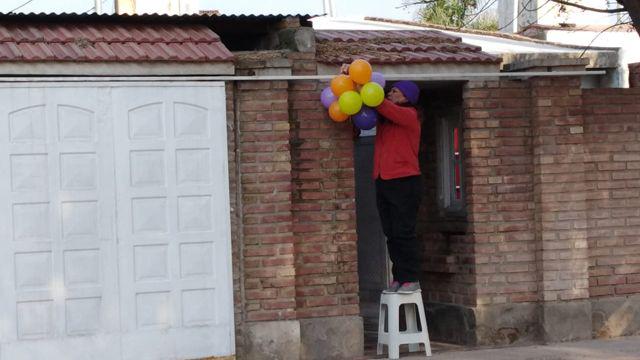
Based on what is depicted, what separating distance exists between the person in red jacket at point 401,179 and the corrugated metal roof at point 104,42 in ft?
5.43

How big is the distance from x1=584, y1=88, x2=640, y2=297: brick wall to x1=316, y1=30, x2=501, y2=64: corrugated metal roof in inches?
51.1

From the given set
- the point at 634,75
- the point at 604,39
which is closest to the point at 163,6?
the point at 604,39

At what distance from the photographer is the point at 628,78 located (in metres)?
13.6

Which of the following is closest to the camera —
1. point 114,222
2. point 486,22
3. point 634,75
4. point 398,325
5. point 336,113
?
point 114,222

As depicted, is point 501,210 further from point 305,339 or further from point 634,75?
point 634,75

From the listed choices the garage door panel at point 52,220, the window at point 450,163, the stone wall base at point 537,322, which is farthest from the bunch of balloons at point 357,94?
the stone wall base at point 537,322

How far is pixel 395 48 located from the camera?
11055mm

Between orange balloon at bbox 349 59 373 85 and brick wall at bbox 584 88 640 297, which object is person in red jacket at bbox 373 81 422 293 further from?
brick wall at bbox 584 88 640 297

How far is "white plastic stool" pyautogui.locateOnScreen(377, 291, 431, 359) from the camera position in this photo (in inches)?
411

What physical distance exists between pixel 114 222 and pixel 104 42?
1.51 meters

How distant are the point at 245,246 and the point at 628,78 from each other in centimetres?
565

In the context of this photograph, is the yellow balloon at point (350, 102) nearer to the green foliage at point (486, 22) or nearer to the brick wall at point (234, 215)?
the brick wall at point (234, 215)

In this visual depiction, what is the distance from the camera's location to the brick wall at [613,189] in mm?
11406

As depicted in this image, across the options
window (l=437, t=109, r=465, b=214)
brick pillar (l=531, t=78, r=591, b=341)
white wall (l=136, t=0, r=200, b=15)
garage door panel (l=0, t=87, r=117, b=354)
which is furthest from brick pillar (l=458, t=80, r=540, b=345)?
white wall (l=136, t=0, r=200, b=15)
